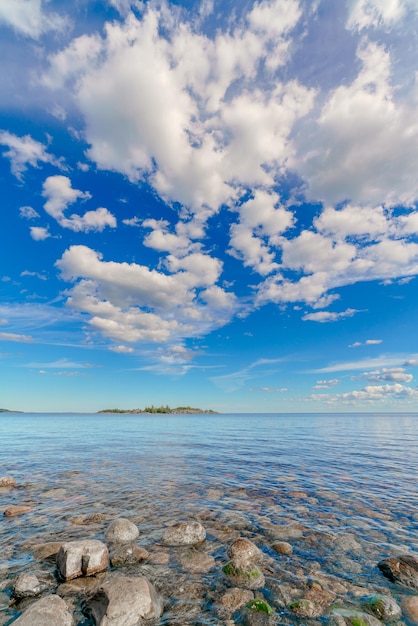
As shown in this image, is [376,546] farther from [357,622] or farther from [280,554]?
[357,622]

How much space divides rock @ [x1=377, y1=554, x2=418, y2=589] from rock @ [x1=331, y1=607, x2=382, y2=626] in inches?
76.3

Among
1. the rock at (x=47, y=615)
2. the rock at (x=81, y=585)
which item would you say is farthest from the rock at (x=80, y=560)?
the rock at (x=47, y=615)

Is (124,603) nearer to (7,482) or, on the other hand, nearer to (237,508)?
(237,508)

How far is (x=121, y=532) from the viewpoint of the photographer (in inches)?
363

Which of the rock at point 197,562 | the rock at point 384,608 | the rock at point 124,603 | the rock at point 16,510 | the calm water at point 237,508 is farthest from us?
the rock at point 16,510

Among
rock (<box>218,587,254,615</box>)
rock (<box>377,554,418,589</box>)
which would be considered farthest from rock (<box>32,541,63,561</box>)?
rock (<box>377,554,418,589</box>)

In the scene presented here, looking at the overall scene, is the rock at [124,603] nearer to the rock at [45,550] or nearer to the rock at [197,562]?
the rock at [197,562]

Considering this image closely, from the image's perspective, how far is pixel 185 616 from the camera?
5.89m

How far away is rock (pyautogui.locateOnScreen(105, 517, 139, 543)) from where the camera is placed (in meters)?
8.99

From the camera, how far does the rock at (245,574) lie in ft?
22.7

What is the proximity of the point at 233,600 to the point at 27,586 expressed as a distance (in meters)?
4.54

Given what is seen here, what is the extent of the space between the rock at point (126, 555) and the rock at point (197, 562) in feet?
3.65

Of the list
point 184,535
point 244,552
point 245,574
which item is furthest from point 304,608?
point 184,535

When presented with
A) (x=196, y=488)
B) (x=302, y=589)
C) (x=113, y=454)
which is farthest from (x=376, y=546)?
(x=113, y=454)
